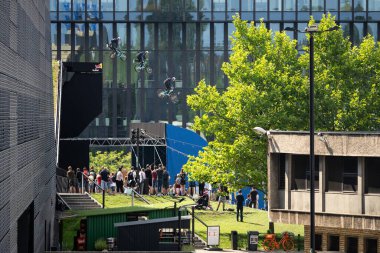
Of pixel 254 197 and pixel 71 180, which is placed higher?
pixel 71 180

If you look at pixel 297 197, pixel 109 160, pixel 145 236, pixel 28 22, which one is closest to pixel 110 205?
pixel 145 236

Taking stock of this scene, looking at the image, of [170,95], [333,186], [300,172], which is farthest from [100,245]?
[170,95]

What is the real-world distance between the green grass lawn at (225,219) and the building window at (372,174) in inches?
500

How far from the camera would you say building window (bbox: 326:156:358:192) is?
4494 cm

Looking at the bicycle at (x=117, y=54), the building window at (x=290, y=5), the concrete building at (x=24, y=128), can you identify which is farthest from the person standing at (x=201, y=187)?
the building window at (x=290, y=5)

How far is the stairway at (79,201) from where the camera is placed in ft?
211

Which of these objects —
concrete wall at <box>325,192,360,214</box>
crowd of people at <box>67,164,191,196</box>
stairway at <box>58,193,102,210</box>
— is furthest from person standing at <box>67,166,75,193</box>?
concrete wall at <box>325,192,360,214</box>

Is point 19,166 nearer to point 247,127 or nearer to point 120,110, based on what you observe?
point 247,127

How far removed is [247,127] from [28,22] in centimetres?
2386

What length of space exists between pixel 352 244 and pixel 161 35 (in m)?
65.8

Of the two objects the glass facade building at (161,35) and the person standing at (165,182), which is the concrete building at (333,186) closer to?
the person standing at (165,182)

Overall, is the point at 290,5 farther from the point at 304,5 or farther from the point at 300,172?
the point at 300,172

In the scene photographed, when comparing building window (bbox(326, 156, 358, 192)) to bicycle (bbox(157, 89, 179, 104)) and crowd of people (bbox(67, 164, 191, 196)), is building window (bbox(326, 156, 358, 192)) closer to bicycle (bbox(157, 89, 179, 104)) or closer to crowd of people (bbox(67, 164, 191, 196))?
crowd of people (bbox(67, 164, 191, 196))

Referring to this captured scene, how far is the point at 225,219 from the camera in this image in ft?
210
